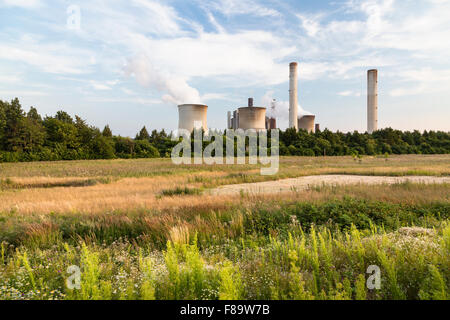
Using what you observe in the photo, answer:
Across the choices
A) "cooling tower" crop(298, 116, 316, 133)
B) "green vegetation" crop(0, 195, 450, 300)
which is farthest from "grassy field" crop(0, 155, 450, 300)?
"cooling tower" crop(298, 116, 316, 133)

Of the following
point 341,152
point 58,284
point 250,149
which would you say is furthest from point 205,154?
point 58,284

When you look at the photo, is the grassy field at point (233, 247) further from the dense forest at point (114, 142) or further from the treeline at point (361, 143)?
the treeline at point (361, 143)

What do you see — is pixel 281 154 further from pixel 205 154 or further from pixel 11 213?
pixel 11 213

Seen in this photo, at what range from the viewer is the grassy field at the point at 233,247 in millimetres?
3428

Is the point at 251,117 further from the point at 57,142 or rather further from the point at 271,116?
the point at 57,142

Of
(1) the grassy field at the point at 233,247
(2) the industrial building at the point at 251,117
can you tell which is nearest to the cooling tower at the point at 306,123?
(2) the industrial building at the point at 251,117

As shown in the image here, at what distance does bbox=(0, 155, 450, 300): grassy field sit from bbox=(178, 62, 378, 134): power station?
32.0m

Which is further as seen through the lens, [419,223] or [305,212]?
[305,212]

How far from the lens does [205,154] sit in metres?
51.0

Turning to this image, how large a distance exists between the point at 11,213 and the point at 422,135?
79776mm

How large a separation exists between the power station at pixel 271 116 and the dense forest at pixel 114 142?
4.12 meters

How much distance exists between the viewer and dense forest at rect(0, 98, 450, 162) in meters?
46.2

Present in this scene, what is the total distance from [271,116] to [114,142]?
34686 millimetres

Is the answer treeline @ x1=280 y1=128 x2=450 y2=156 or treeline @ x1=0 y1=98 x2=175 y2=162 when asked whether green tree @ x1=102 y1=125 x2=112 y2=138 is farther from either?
treeline @ x1=280 y1=128 x2=450 y2=156
